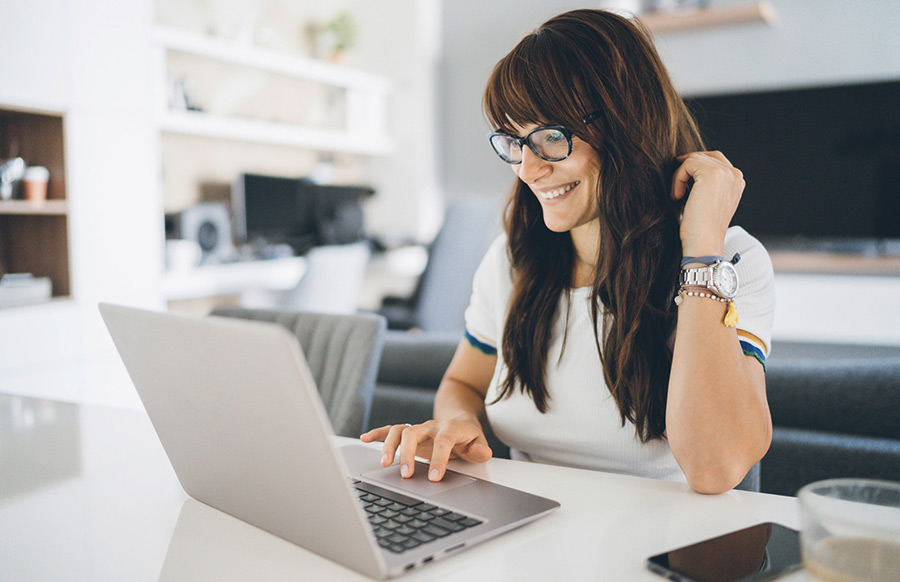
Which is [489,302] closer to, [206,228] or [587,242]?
A: [587,242]

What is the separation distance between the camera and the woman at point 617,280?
35.3 inches

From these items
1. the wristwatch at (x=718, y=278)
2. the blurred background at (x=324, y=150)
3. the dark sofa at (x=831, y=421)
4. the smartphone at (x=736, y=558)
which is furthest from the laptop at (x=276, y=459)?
the blurred background at (x=324, y=150)

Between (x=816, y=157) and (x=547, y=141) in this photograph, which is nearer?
(x=547, y=141)

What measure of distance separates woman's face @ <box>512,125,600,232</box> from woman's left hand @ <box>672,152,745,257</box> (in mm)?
143

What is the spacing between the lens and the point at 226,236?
4.06 metres

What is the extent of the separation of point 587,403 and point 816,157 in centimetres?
401

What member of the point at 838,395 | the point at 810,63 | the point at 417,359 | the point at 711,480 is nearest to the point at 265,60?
the point at 417,359

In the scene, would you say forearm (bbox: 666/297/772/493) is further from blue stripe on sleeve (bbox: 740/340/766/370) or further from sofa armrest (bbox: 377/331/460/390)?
sofa armrest (bbox: 377/331/460/390)

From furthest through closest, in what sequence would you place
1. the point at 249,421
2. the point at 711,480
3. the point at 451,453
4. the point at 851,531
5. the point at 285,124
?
1. the point at 285,124
2. the point at 451,453
3. the point at 711,480
4. the point at 249,421
5. the point at 851,531

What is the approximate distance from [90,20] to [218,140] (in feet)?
4.68

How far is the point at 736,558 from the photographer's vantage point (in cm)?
57

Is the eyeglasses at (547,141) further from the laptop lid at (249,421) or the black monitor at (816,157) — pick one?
the black monitor at (816,157)

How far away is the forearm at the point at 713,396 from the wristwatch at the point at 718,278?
0.02 metres

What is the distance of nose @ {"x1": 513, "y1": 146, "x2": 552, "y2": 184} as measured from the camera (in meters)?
1.05
